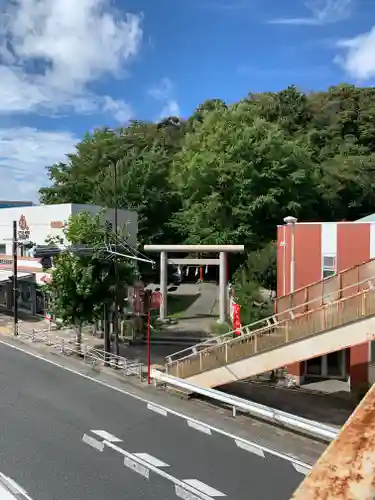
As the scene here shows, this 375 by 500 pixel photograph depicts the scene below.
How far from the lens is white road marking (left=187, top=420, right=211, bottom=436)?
13259mm

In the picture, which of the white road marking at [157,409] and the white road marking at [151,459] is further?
the white road marking at [157,409]

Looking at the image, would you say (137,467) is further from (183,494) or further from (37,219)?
(37,219)

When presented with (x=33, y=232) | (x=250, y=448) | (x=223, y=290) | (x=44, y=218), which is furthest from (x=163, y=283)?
(x=250, y=448)

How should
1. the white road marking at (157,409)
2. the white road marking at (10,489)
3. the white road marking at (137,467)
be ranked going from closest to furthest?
the white road marking at (10,489)
the white road marking at (137,467)
the white road marking at (157,409)

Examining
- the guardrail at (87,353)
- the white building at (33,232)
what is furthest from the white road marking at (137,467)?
the white building at (33,232)

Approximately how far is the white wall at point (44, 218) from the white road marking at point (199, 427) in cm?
1447

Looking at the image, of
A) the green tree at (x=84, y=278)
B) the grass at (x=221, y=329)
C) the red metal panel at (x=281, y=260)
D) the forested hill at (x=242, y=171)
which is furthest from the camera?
the forested hill at (x=242, y=171)

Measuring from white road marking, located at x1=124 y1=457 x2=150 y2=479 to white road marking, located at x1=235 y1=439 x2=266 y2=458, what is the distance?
8.94ft

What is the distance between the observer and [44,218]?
97.1 feet

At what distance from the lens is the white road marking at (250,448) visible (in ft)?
38.6

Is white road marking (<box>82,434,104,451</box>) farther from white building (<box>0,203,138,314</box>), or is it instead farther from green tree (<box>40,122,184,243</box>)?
green tree (<box>40,122,184,243</box>)

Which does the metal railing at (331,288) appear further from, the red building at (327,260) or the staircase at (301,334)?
the red building at (327,260)

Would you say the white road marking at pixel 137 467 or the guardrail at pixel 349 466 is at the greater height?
the guardrail at pixel 349 466

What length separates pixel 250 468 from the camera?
35.7ft
